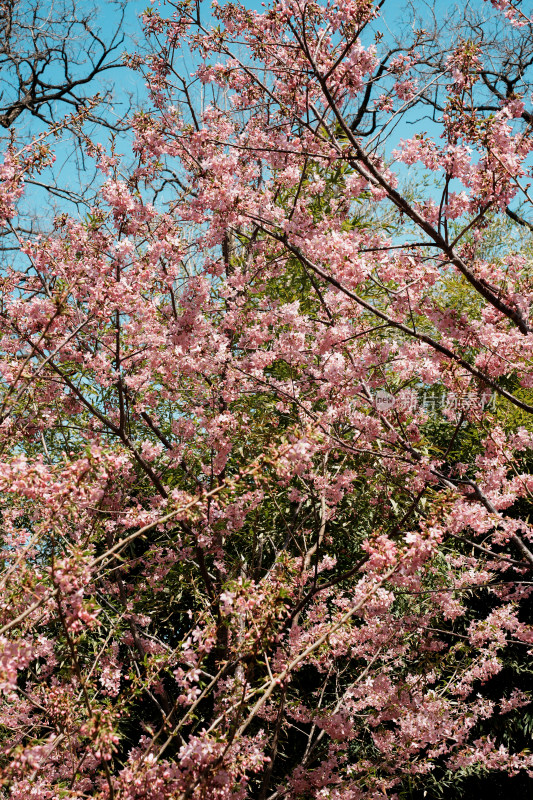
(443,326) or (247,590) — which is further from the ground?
(443,326)

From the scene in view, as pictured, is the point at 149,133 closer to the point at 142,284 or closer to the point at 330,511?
the point at 142,284

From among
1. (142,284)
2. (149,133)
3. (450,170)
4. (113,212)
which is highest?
(149,133)

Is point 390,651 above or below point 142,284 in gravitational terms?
below

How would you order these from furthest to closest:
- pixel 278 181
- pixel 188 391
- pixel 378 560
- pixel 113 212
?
pixel 188 391, pixel 278 181, pixel 113 212, pixel 378 560

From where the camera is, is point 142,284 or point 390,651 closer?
point 142,284

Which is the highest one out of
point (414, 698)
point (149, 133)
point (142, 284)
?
point (149, 133)

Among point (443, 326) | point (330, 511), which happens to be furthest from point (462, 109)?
point (330, 511)

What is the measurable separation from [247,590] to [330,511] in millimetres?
2131

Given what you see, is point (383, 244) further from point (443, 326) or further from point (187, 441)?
point (187, 441)

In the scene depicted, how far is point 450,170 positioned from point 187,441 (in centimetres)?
250

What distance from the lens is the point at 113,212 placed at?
11.1ft

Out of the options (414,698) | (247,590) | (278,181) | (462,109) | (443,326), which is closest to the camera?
(247,590)

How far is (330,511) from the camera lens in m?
3.99

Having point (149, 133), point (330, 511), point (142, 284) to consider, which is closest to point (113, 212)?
point (142, 284)
